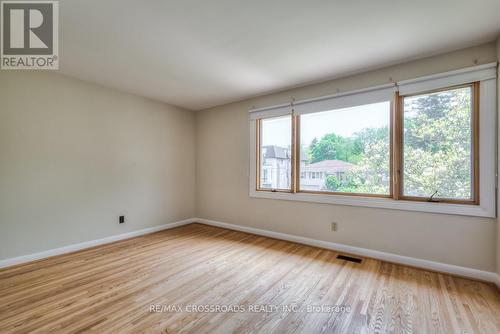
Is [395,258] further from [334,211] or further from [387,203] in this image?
[334,211]

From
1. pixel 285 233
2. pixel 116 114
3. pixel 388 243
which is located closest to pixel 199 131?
pixel 116 114

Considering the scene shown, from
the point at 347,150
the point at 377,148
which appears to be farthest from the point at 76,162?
the point at 377,148

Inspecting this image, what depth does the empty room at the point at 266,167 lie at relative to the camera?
1.84 metres

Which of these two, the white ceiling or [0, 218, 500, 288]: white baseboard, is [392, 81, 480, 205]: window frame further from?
[0, 218, 500, 288]: white baseboard

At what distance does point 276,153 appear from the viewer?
154 inches

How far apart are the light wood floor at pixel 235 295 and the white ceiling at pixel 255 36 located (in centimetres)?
252

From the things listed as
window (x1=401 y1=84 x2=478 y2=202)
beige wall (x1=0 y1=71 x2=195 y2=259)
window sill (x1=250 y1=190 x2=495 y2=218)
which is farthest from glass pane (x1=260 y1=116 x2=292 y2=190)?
beige wall (x1=0 y1=71 x2=195 y2=259)

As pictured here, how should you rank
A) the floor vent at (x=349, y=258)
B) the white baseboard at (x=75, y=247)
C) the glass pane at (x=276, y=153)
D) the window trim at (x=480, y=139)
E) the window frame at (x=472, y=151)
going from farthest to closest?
the glass pane at (x=276, y=153) < the floor vent at (x=349, y=258) < the white baseboard at (x=75, y=247) < the window frame at (x=472, y=151) < the window trim at (x=480, y=139)

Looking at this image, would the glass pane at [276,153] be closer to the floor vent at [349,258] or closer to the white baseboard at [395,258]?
the white baseboard at [395,258]

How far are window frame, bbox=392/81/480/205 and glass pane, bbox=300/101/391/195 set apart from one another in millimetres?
112

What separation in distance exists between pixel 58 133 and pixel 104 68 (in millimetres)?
1122

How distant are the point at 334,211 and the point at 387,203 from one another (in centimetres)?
69

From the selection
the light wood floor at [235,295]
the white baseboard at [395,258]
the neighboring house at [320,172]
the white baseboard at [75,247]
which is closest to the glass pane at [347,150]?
the neighboring house at [320,172]

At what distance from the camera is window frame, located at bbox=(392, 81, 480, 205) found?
235 cm
